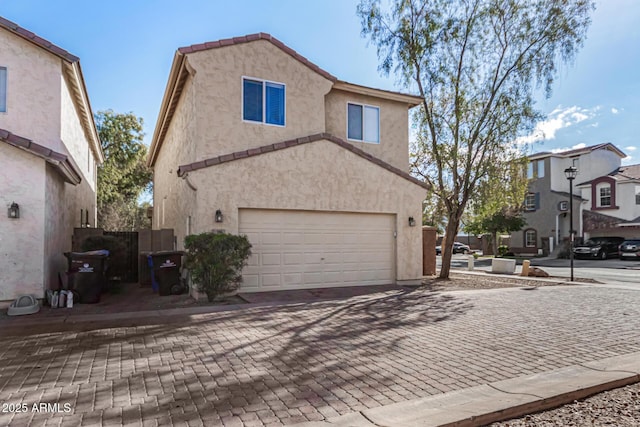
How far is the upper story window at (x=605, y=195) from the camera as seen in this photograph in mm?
32406

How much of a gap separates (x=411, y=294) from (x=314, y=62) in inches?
333

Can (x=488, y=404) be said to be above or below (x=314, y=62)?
below

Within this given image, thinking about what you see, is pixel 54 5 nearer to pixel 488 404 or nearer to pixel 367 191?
pixel 367 191

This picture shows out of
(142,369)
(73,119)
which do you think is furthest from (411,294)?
(73,119)

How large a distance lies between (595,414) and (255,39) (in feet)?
41.2

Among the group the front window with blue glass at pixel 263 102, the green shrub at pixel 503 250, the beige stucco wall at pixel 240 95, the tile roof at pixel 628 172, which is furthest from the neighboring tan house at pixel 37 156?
the tile roof at pixel 628 172

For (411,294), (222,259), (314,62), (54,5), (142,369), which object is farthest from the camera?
(314,62)

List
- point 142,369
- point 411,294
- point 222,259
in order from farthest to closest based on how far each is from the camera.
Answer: point 411,294 → point 222,259 → point 142,369

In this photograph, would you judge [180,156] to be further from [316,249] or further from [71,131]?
[316,249]

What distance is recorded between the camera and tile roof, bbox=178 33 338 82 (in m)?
11.8

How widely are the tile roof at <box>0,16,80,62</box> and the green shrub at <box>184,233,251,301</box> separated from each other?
23.0 ft

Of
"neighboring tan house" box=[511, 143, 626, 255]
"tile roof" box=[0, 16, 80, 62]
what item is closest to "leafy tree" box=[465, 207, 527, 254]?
"neighboring tan house" box=[511, 143, 626, 255]

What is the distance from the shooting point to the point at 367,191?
41.2 ft

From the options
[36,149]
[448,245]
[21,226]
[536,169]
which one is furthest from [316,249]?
[536,169]
